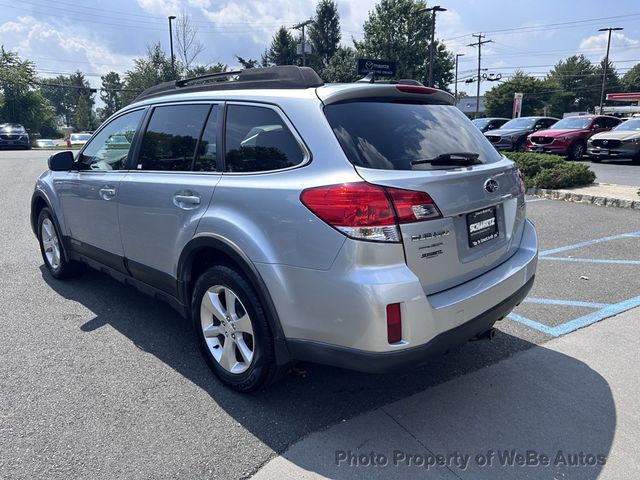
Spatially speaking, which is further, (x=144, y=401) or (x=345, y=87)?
(x=144, y=401)

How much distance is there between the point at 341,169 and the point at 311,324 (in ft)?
2.58

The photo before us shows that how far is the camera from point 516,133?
731 inches

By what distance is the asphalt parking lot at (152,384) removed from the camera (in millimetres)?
2525

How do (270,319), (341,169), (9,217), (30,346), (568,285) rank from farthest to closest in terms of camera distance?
(9,217), (568,285), (30,346), (270,319), (341,169)

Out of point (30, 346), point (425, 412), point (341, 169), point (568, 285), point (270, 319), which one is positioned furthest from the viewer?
point (568, 285)

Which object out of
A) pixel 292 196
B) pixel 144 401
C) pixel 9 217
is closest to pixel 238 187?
pixel 292 196

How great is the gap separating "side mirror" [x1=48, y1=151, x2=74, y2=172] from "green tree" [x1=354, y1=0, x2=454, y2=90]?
183 ft

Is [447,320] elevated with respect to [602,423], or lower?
elevated

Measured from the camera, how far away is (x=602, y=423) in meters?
2.73

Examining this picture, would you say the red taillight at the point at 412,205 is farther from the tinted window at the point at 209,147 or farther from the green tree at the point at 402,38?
the green tree at the point at 402,38

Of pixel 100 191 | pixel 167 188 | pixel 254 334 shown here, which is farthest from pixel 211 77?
pixel 254 334

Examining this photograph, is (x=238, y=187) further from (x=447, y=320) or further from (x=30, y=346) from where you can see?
(x=30, y=346)

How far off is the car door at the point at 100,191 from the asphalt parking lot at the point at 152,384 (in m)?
0.59

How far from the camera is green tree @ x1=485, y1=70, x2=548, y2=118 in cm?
6712
